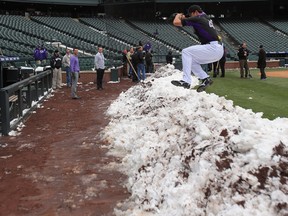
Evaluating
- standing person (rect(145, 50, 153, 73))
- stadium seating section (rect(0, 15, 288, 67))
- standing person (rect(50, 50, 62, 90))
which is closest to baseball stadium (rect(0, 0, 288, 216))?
standing person (rect(50, 50, 62, 90))

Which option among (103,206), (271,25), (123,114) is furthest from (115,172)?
(271,25)

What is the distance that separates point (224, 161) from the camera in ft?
14.8

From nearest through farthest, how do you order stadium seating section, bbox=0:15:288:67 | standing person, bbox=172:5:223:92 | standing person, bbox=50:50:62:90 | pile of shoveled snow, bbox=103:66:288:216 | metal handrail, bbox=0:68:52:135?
pile of shoveled snow, bbox=103:66:288:216 → standing person, bbox=172:5:223:92 → metal handrail, bbox=0:68:52:135 → standing person, bbox=50:50:62:90 → stadium seating section, bbox=0:15:288:67

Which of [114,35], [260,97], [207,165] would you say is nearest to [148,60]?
[260,97]

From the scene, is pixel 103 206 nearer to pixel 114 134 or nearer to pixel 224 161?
pixel 224 161

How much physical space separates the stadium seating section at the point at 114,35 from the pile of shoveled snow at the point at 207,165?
59.6 feet

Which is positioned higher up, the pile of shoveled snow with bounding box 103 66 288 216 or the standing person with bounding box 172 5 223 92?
the standing person with bounding box 172 5 223 92

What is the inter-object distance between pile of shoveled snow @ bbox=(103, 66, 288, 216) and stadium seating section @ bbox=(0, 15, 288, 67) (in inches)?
716

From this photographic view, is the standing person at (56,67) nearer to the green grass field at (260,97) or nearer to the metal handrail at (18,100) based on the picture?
the metal handrail at (18,100)

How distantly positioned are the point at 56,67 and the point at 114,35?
2013cm

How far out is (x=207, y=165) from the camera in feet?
15.1

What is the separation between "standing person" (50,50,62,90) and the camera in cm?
1852

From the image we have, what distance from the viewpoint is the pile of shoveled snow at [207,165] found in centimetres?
392

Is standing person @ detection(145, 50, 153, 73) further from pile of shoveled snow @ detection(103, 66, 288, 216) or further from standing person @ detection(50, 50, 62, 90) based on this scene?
pile of shoveled snow @ detection(103, 66, 288, 216)
